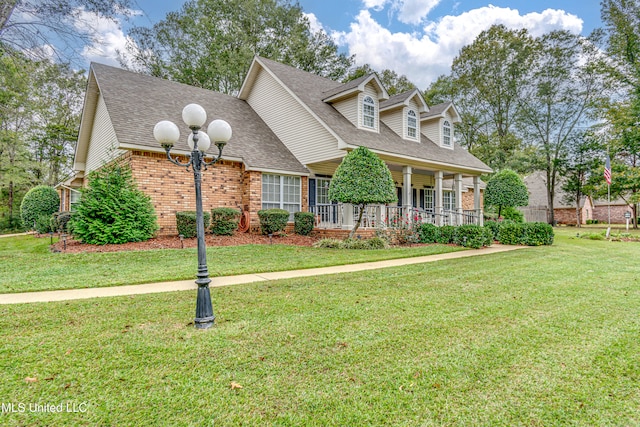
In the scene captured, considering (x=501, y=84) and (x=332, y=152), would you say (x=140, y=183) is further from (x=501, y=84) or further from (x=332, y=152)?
(x=501, y=84)

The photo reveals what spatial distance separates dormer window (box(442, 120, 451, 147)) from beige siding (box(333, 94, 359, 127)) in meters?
6.59

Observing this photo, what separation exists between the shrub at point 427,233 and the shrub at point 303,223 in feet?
13.6

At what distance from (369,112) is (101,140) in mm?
11504

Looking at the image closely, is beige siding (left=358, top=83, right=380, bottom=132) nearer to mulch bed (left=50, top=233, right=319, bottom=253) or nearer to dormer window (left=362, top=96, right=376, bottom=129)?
dormer window (left=362, top=96, right=376, bottom=129)

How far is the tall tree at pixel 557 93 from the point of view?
89.7ft

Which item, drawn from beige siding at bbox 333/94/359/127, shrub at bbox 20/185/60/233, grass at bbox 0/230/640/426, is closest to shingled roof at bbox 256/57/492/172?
beige siding at bbox 333/94/359/127

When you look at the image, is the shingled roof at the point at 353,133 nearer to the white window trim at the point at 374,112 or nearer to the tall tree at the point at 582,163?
the white window trim at the point at 374,112

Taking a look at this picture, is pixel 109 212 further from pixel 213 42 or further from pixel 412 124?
pixel 213 42

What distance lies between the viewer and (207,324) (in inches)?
147

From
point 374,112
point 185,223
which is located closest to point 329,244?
point 185,223

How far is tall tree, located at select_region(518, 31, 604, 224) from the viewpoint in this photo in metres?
27.3

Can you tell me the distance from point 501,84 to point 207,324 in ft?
110

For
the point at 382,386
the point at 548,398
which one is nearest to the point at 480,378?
the point at 548,398


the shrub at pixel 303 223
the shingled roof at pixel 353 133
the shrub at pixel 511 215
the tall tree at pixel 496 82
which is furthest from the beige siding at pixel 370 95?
the tall tree at pixel 496 82
